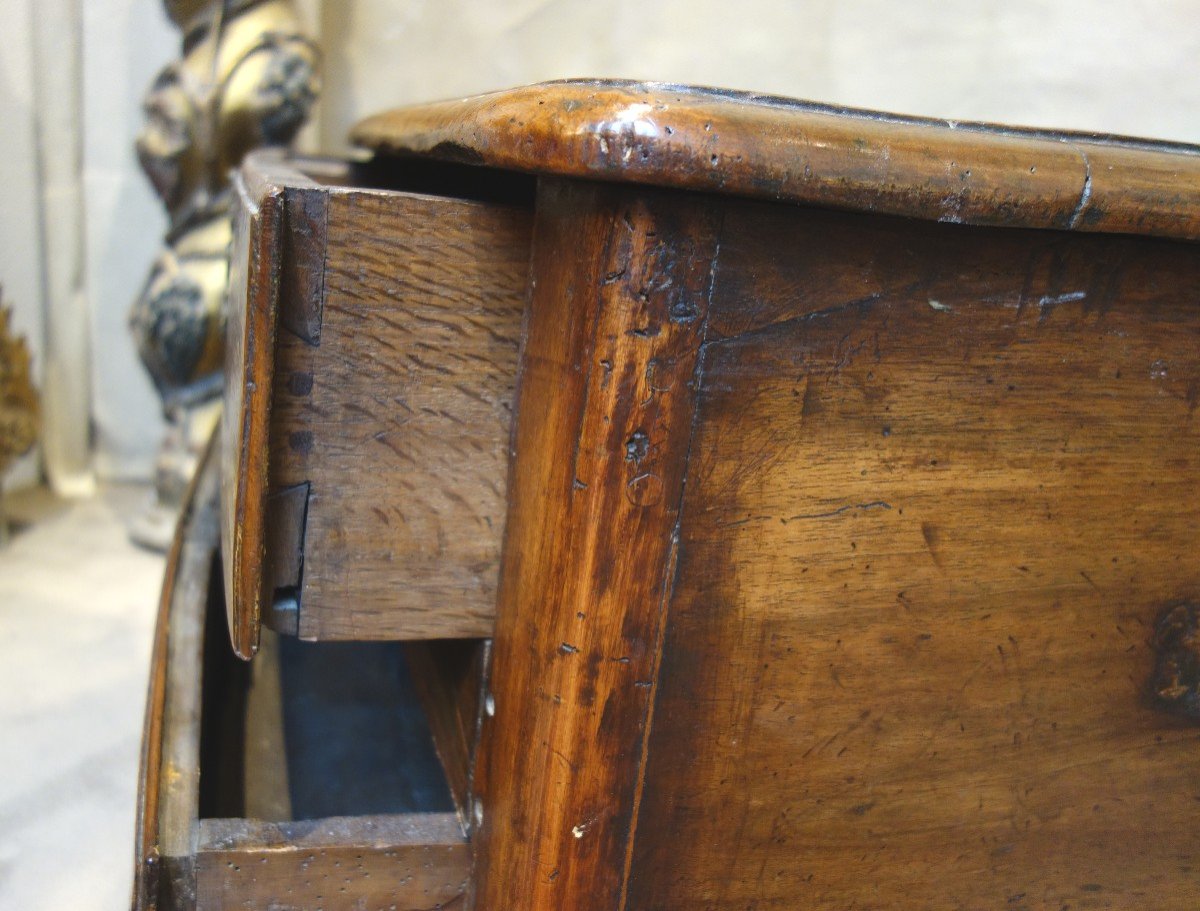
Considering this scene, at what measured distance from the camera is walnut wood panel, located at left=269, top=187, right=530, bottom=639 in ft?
1.98

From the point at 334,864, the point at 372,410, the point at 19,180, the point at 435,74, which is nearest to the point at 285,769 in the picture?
the point at 334,864

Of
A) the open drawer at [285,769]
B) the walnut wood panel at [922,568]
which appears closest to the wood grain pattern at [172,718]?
the open drawer at [285,769]

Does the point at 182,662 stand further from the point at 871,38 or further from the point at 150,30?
the point at 871,38

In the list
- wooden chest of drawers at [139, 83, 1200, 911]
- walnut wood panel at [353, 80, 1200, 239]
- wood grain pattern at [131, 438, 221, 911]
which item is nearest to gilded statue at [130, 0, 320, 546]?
wood grain pattern at [131, 438, 221, 911]

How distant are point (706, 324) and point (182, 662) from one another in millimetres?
596

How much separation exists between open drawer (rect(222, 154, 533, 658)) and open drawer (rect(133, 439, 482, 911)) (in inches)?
4.6

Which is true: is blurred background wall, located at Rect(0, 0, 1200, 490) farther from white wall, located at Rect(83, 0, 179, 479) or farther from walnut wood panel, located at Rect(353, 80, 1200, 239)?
walnut wood panel, located at Rect(353, 80, 1200, 239)

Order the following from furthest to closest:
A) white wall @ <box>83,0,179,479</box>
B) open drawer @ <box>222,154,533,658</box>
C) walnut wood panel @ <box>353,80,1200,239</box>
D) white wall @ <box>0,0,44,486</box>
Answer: white wall @ <box>83,0,179,479</box> < white wall @ <box>0,0,44,486</box> < open drawer @ <box>222,154,533,658</box> < walnut wood panel @ <box>353,80,1200,239</box>

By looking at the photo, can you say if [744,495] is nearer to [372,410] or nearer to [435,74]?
[372,410]

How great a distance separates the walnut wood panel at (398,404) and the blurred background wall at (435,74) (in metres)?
1.52

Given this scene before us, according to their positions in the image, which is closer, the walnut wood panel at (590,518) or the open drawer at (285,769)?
the walnut wood panel at (590,518)

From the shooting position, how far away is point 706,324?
54 cm

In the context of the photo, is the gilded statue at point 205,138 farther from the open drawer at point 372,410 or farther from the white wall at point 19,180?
the open drawer at point 372,410

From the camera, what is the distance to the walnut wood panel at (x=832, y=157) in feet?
1.57
